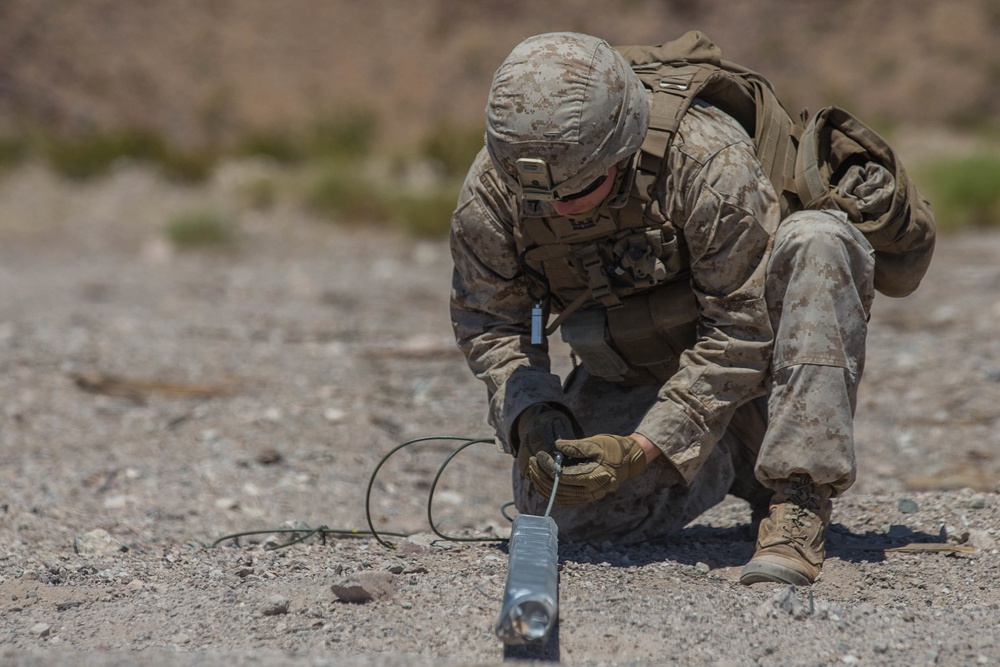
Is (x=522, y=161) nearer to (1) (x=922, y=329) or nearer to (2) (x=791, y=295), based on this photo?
(2) (x=791, y=295)

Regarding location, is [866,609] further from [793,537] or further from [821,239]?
[821,239]

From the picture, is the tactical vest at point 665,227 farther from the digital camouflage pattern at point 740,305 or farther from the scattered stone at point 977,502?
the scattered stone at point 977,502

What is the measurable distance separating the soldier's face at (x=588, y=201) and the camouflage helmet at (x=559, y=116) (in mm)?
69

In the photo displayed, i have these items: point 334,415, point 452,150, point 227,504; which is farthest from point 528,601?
point 452,150

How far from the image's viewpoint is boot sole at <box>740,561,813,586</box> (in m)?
2.64

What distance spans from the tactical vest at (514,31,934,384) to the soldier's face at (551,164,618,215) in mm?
53

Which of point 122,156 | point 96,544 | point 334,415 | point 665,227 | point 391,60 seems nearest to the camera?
point 665,227

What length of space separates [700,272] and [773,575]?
0.73 metres

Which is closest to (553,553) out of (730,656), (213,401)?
(730,656)

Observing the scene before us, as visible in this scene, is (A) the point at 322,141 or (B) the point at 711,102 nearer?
(B) the point at 711,102

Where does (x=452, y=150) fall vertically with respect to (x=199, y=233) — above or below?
above

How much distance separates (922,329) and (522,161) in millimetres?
4882

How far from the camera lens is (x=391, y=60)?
66.0 ft

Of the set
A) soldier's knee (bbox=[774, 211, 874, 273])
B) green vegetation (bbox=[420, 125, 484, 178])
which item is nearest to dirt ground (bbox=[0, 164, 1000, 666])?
soldier's knee (bbox=[774, 211, 874, 273])
